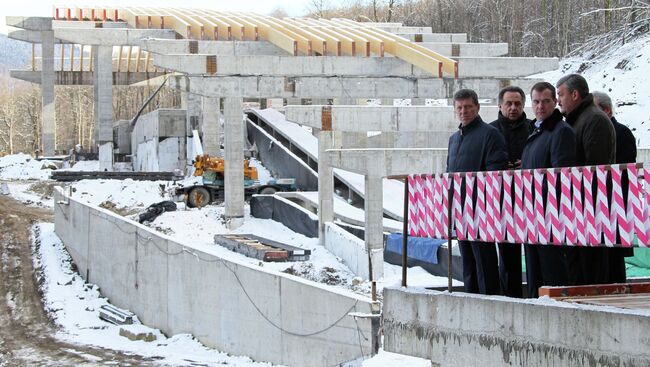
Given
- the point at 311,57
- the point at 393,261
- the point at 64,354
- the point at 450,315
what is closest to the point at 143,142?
the point at 311,57

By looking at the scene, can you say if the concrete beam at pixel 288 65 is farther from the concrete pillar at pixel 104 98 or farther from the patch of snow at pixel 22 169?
the patch of snow at pixel 22 169

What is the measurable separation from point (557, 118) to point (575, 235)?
3.36 ft

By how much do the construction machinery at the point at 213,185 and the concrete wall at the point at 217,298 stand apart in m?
6.44

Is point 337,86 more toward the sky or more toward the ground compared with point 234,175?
more toward the sky

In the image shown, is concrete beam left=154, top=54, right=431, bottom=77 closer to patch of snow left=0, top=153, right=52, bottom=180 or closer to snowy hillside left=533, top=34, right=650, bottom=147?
snowy hillside left=533, top=34, right=650, bottom=147

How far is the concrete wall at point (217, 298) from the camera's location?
1516 cm

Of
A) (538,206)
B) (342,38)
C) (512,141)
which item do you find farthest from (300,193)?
(538,206)

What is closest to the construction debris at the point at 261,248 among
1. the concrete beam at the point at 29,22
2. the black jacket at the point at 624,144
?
the black jacket at the point at 624,144

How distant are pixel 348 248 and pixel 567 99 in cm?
1786

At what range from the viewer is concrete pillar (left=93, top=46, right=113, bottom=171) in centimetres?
4650

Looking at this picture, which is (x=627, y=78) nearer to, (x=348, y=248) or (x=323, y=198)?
(x=323, y=198)

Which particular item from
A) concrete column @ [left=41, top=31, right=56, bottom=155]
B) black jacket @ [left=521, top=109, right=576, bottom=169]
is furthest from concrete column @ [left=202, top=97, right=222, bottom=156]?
black jacket @ [left=521, top=109, right=576, bottom=169]

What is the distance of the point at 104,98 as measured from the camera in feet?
157

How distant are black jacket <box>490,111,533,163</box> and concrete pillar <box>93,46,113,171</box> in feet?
127
